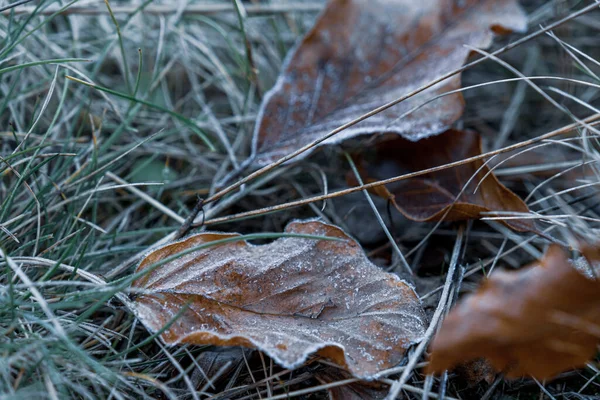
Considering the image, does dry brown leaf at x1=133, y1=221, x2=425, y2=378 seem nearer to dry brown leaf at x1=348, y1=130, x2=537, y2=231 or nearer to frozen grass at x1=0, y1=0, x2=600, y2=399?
frozen grass at x1=0, y1=0, x2=600, y2=399

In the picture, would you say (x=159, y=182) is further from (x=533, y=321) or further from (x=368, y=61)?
A: (x=533, y=321)

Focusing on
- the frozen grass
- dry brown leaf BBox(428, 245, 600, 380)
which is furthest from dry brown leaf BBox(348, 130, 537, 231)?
dry brown leaf BBox(428, 245, 600, 380)

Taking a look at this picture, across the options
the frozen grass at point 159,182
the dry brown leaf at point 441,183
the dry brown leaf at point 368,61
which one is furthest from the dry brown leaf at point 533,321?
the dry brown leaf at point 368,61

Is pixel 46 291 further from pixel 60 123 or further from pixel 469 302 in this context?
pixel 469 302

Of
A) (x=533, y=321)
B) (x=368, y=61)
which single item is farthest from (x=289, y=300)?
(x=368, y=61)

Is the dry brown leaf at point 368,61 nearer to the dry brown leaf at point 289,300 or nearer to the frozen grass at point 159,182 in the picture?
the frozen grass at point 159,182

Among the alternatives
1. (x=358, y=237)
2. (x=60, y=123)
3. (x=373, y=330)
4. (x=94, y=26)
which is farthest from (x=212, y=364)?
(x=94, y=26)
